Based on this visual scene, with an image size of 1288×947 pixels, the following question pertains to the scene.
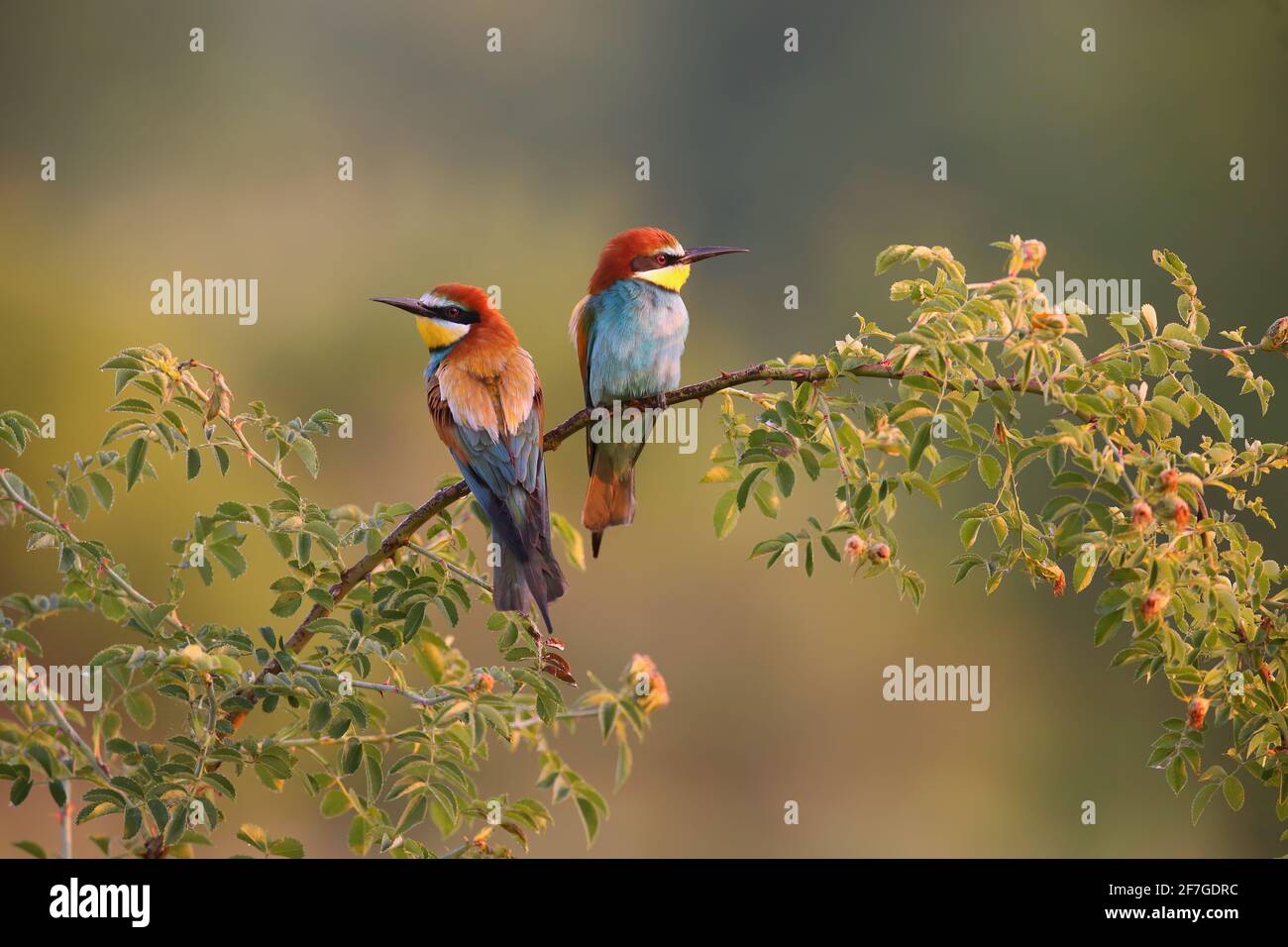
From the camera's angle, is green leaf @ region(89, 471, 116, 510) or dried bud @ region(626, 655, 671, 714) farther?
green leaf @ region(89, 471, 116, 510)

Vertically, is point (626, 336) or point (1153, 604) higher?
point (626, 336)

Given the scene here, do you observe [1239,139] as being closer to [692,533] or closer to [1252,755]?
[692,533]

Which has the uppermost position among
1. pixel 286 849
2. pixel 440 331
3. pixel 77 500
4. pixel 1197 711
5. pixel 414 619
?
pixel 440 331

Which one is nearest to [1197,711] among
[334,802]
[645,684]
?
[645,684]

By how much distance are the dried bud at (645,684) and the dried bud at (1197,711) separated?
519mm

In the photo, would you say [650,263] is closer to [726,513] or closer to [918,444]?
[726,513]

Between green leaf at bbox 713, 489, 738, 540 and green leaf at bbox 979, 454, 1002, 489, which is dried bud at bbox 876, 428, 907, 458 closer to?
green leaf at bbox 979, 454, 1002, 489

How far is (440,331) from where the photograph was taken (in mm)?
1886

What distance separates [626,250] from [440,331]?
40 centimetres

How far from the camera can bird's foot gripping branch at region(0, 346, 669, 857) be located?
A: 1.12 m

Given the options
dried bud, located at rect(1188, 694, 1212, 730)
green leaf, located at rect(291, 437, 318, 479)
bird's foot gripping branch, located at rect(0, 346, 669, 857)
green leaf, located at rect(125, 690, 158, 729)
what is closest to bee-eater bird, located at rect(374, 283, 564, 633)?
bird's foot gripping branch, located at rect(0, 346, 669, 857)

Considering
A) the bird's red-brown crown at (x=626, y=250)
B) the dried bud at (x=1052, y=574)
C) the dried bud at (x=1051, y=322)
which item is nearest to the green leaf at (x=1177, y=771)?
the dried bud at (x=1052, y=574)

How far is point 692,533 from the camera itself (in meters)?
5.26

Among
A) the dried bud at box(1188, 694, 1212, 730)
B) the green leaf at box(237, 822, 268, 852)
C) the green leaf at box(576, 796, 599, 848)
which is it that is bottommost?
the green leaf at box(237, 822, 268, 852)
